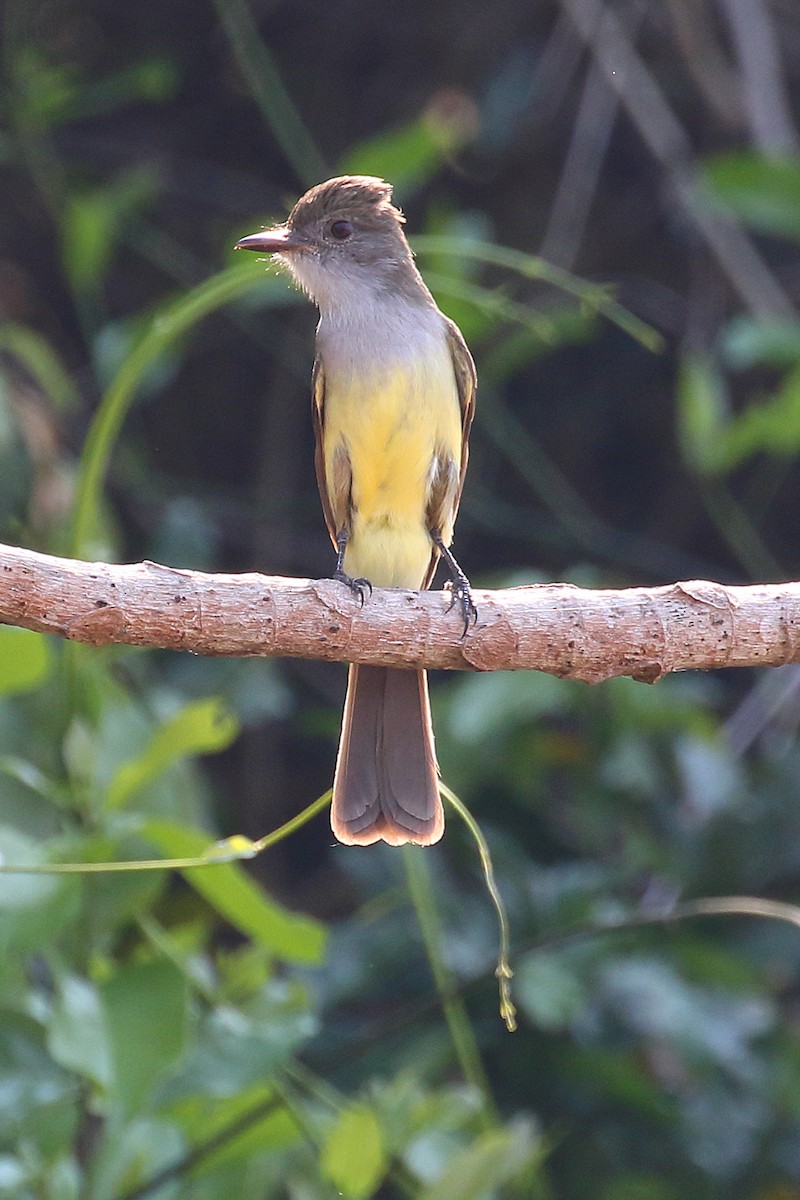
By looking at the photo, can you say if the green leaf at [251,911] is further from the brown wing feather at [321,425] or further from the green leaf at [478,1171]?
the brown wing feather at [321,425]

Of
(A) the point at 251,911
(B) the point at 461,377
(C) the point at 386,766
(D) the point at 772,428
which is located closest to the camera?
(A) the point at 251,911

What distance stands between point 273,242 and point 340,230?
20 centimetres

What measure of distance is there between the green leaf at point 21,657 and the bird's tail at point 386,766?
537mm

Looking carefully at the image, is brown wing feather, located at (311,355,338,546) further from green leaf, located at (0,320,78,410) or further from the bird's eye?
green leaf, located at (0,320,78,410)

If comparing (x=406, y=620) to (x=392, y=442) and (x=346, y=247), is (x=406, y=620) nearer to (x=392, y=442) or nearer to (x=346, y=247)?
(x=392, y=442)

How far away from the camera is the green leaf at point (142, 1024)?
2.43 m

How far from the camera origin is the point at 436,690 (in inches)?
172

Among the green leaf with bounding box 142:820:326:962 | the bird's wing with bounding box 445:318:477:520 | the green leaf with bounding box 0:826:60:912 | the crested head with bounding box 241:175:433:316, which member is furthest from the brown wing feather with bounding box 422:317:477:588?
the green leaf with bounding box 0:826:60:912

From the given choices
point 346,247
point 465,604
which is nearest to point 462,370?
point 346,247

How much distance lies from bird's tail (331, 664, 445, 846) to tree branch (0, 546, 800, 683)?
511 mm

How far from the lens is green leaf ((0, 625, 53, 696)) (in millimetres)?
2439

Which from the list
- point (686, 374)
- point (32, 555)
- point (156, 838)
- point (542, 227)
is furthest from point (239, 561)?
point (32, 555)

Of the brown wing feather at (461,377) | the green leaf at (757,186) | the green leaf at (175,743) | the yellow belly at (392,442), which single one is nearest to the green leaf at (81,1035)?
the green leaf at (175,743)

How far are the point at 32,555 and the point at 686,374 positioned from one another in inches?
83.2
